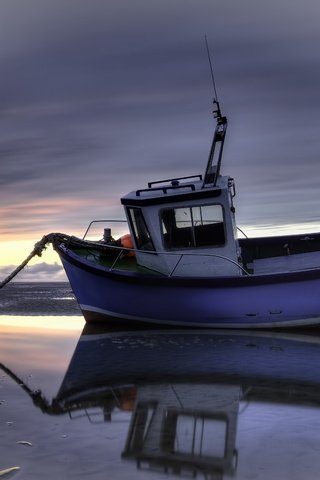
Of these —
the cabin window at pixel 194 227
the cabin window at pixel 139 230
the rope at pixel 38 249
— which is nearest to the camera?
the cabin window at pixel 194 227

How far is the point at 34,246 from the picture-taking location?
49.2 ft

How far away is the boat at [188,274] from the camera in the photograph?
12.9m

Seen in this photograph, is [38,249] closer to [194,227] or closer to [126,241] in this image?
[126,241]

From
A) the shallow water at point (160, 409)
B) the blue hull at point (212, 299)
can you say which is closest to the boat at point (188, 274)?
the blue hull at point (212, 299)

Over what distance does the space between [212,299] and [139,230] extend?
2723 millimetres

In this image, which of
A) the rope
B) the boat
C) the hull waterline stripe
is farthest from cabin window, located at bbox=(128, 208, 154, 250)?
the rope

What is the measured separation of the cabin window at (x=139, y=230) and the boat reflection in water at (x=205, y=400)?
3661mm

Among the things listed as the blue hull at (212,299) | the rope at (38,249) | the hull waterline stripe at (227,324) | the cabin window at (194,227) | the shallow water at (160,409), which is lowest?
the shallow water at (160,409)

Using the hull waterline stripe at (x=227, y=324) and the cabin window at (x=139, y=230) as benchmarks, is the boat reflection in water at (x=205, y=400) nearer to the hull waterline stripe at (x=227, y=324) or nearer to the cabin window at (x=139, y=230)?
the hull waterline stripe at (x=227, y=324)

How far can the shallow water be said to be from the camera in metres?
4.00

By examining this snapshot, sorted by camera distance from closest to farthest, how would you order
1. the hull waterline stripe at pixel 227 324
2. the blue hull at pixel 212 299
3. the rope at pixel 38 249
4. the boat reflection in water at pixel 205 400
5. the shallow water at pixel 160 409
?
the shallow water at pixel 160 409 → the boat reflection in water at pixel 205 400 → the blue hull at pixel 212 299 → the hull waterline stripe at pixel 227 324 → the rope at pixel 38 249

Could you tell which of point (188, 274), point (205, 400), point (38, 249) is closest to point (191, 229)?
point (188, 274)

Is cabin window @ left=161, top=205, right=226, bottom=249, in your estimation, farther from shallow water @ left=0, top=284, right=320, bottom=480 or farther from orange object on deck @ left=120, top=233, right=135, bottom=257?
shallow water @ left=0, top=284, right=320, bottom=480

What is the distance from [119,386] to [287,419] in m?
2.39
